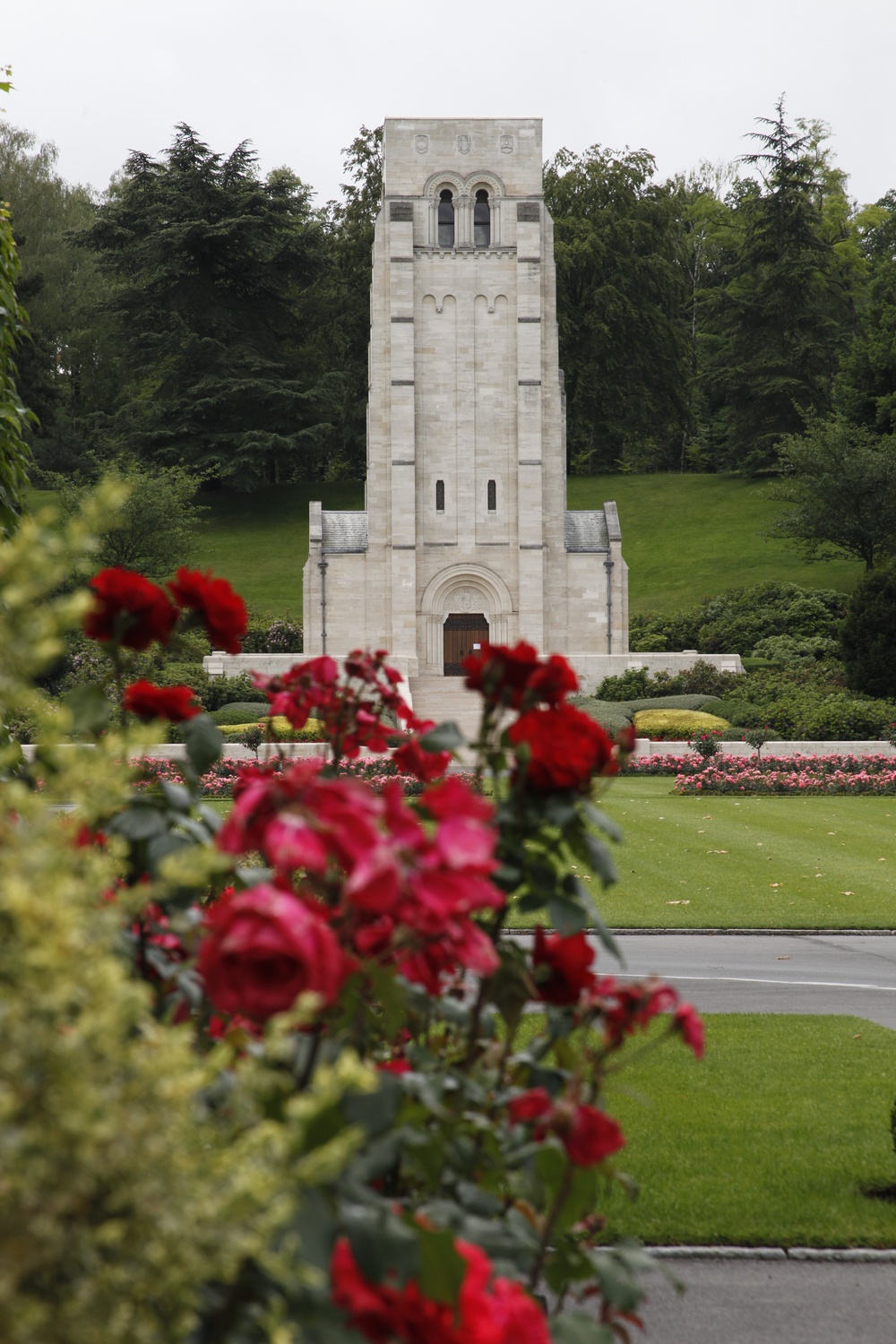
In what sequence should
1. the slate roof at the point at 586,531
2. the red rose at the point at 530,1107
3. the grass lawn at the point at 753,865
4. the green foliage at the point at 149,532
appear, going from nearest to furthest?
the red rose at the point at 530,1107
the grass lawn at the point at 753,865
the slate roof at the point at 586,531
the green foliage at the point at 149,532

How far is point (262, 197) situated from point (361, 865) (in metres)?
63.7

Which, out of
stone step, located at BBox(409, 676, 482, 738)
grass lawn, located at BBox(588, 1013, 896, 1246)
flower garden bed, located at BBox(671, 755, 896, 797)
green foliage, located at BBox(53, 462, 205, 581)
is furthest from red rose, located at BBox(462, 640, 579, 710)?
green foliage, located at BBox(53, 462, 205, 581)

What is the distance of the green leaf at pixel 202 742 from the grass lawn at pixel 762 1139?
222cm

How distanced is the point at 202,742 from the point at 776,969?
30.5ft

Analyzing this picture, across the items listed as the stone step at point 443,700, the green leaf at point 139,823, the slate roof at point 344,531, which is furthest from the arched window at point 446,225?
the green leaf at point 139,823

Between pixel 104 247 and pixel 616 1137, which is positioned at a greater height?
pixel 104 247

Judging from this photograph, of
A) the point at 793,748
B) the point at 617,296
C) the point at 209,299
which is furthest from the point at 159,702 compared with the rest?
the point at 617,296

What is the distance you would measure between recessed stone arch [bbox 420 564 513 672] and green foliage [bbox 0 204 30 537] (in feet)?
109

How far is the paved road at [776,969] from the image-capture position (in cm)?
996

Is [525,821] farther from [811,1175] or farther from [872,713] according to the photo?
[872,713]

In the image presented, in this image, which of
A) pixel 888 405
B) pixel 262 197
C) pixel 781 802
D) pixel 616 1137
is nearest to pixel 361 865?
pixel 616 1137

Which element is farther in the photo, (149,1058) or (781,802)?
(781,802)

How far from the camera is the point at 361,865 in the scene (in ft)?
5.87

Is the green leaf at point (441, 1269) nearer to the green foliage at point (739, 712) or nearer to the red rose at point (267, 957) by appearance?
the red rose at point (267, 957)
